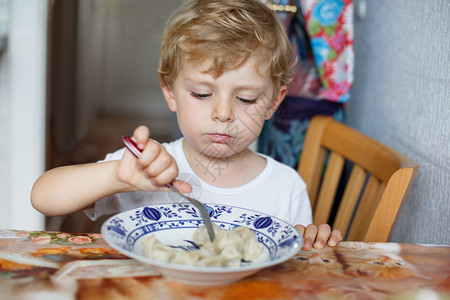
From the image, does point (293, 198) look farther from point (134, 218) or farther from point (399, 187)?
point (134, 218)

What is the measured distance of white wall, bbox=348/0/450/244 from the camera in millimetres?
1109

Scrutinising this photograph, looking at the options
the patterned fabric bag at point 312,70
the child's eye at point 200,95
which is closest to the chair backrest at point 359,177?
the patterned fabric bag at point 312,70

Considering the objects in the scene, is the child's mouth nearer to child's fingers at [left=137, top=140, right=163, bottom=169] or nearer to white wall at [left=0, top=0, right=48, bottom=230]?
child's fingers at [left=137, top=140, right=163, bottom=169]

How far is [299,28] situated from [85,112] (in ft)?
10.3

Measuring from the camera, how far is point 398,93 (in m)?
1.42

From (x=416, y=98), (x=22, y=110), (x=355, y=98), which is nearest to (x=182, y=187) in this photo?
(x=416, y=98)

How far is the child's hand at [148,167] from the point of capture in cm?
74

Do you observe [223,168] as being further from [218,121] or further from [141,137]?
[141,137]

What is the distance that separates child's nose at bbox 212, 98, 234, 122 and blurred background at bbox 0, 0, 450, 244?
41 cm

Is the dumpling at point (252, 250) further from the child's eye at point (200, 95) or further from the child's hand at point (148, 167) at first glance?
the child's eye at point (200, 95)

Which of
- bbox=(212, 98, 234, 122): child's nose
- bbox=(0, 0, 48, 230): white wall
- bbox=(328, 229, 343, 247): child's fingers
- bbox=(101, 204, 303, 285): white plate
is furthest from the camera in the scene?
bbox=(0, 0, 48, 230): white wall

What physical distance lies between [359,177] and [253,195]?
0.25m

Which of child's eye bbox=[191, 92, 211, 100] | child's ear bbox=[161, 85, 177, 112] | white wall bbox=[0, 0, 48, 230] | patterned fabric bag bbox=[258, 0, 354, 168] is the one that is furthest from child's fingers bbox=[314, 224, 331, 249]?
white wall bbox=[0, 0, 48, 230]

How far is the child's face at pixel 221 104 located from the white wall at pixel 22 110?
3.71 ft
